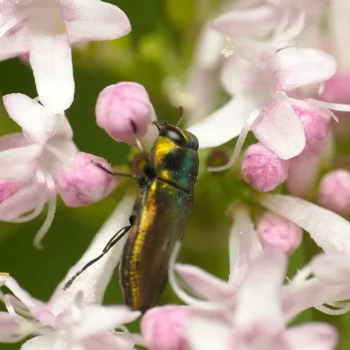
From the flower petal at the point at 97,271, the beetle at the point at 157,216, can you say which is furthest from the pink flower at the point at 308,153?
the flower petal at the point at 97,271

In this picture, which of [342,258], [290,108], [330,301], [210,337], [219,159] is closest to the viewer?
[210,337]

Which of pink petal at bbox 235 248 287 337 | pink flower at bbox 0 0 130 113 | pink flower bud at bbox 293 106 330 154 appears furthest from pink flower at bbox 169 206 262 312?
pink flower at bbox 0 0 130 113

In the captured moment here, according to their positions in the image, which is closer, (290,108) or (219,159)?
(290,108)

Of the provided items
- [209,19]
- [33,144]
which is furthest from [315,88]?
[33,144]

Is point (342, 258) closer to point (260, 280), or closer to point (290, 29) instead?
point (260, 280)

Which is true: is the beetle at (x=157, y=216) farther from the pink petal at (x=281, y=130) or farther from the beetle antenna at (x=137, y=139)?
the pink petal at (x=281, y=130)
